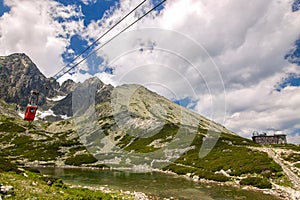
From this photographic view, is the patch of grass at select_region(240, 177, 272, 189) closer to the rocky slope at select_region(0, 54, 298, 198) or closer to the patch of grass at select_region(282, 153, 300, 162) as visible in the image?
the rocky slope at select_region(0, 54, 298, 198)

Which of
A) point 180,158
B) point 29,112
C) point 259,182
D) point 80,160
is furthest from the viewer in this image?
point 80,160

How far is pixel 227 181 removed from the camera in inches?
2256

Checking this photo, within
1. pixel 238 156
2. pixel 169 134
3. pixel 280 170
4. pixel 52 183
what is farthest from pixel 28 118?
pixel 169 134

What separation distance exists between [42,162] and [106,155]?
29981mm

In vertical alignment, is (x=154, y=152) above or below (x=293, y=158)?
above

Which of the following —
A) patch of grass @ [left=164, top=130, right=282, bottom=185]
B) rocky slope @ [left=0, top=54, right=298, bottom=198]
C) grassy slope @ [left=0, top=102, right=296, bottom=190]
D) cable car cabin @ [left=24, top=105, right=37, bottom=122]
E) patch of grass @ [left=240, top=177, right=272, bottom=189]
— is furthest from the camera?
rocky slope @ [left=0, top=54, right=298, bottom=198]

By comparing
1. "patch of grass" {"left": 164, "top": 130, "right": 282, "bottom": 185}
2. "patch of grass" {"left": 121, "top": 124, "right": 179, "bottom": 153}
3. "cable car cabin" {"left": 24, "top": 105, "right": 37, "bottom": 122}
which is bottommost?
"patch of grass" {"left": 164, "top": 130, "right": 282, "bottom": 185}

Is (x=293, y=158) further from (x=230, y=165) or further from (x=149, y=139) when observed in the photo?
(x=149, y=139)

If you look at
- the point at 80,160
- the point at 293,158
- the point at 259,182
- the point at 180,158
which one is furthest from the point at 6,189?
the point at 80,160

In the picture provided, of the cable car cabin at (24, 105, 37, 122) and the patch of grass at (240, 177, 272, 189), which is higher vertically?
the cable car cabin at (24, 105, 37, 122)

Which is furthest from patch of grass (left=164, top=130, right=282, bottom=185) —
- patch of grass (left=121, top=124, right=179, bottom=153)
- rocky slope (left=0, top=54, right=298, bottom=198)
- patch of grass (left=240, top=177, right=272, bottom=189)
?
patch of grass (left=121, top=124, right=179, bottom=153)

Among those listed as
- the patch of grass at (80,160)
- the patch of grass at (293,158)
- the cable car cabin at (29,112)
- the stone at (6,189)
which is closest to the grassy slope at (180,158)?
the patch of grass at (80,160)

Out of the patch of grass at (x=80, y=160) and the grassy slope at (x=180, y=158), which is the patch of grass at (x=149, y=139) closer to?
the grassy slope at (x=180, y=158)

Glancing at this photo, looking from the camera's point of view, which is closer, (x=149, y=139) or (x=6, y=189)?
(x=6, y=189)
